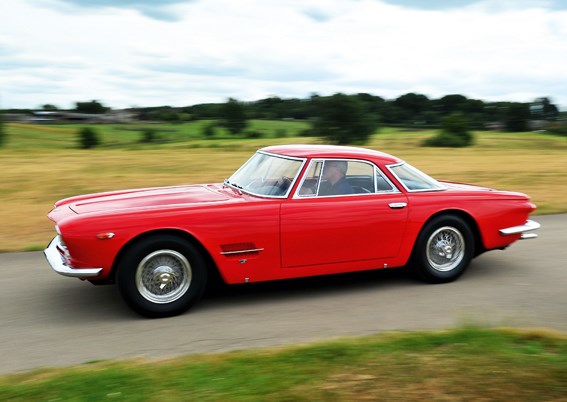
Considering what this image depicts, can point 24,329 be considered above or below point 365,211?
below

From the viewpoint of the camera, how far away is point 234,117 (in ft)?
199

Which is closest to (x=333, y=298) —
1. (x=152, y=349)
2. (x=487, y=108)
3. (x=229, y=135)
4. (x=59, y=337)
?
(x=152, y=349)

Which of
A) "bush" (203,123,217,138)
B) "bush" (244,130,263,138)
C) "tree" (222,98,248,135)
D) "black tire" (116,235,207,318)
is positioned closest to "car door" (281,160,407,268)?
"black tire" (116,235,207,318)

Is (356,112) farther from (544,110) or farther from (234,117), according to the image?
(544,110)

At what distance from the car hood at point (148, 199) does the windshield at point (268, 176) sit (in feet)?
0.83

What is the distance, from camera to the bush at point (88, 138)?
43.2 metres

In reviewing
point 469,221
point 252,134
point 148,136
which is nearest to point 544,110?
point 252,134

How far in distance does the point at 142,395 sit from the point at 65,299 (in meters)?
2.73

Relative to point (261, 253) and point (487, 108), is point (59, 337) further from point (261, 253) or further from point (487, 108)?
point (487, 108)

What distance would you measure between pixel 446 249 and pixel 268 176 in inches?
78.8

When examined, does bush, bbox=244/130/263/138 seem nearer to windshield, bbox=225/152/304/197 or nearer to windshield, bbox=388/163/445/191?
windshield, bbox=225/152/304/197

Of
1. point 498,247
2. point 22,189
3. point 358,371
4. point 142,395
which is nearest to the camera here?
point 142,395

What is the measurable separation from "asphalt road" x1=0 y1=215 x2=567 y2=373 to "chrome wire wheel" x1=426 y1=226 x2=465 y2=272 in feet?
0.76

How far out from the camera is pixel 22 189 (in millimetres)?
14570
